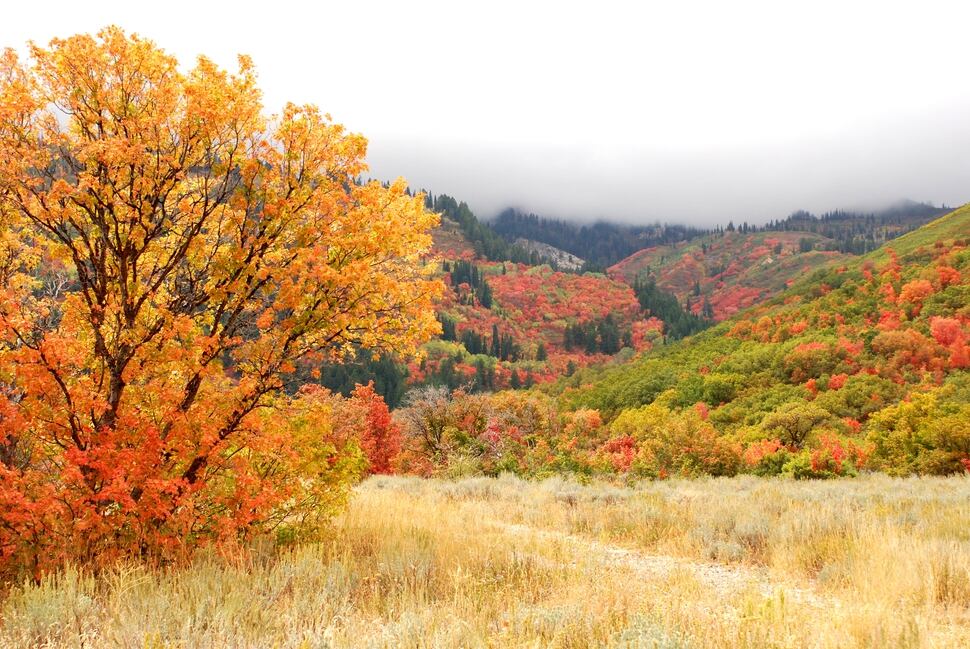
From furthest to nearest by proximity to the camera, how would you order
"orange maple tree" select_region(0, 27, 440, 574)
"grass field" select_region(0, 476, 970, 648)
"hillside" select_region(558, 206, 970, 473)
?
"hillside" select_region(558, 206, 970, 473) → "orange maple tree" select_region(0, 27, 440, 574) → "grass field" select_region(0, 476, 970, 648)

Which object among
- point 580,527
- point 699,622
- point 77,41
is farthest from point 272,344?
point 580,527

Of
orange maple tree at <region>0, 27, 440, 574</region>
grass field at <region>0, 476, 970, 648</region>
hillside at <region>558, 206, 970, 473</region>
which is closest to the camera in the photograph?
grass field at <region>0, 476, 970, 648</region>

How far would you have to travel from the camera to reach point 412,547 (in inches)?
260

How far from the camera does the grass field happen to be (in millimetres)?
3883

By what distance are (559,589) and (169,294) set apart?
561 cm

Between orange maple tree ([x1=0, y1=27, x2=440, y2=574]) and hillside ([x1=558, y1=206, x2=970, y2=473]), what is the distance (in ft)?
46.8

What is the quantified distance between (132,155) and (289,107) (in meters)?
1.86

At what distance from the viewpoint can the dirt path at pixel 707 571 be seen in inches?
214

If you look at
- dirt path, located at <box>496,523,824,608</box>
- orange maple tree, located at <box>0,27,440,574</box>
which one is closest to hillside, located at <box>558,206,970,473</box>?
dirt path, located at <box>496,523,824,608</box>

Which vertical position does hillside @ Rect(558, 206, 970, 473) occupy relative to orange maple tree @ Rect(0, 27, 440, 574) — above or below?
below

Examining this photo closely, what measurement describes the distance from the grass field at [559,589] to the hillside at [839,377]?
A: 8.10 metres

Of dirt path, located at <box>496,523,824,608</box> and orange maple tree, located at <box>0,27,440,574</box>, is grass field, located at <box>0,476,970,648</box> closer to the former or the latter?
dirt path, located at <box>496,523,824,608</box>

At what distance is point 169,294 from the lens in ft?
21.1

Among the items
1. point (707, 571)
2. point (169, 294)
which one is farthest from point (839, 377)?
point (169, 294)
